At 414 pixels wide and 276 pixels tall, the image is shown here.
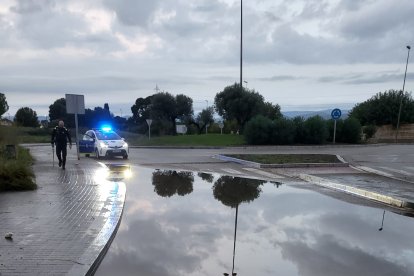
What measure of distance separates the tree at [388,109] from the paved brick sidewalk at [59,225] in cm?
4460

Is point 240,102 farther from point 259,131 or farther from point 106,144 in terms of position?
point 106,144

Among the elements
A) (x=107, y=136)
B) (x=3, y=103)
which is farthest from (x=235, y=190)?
(x=3, y=103)

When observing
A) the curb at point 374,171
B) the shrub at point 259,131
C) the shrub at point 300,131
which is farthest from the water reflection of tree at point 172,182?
the shrub at point 300,131

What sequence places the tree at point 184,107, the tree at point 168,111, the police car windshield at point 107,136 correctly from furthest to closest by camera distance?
1. the tree at point 184,107
2. the tree at point 168,111
3. the police car windshield at point 107,136

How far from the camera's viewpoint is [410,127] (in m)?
47.6

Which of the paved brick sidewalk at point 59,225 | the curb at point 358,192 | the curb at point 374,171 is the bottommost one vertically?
the curb at point 374,171

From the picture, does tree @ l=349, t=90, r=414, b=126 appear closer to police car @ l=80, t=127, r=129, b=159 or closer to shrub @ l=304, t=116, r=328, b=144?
shrub @ l=304, t=116, r=328, b=144

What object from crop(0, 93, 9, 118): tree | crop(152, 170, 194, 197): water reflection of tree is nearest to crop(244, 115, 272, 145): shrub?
crop(152, 170, 194, 197): water reflection of tree

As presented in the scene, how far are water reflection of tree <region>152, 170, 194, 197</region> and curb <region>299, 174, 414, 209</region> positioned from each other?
147 inches

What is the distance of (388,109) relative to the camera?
163ft

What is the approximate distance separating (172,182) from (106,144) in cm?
987

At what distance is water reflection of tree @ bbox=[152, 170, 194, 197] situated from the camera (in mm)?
11380

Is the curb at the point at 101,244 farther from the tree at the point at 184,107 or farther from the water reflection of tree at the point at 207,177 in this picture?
the tree at the point at 184,107

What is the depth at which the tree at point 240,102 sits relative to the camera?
131 feet
